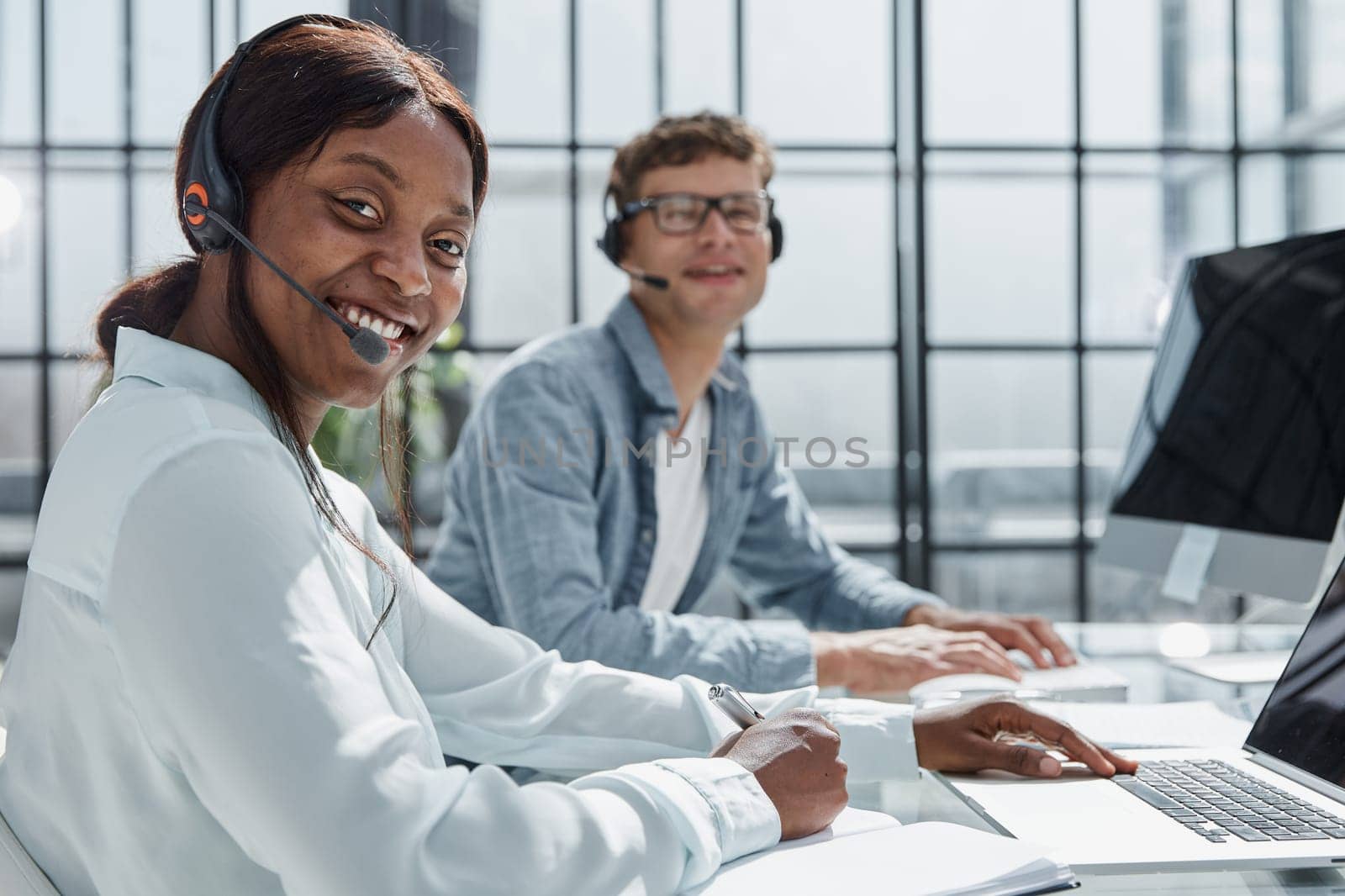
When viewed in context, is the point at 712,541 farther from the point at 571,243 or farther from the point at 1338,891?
the point at 571,243

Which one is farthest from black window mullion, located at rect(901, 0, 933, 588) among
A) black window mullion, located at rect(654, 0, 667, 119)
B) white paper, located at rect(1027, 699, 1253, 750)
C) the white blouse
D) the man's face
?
the white blouse

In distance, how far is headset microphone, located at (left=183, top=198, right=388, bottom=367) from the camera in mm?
711

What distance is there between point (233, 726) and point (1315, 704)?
0.81 m

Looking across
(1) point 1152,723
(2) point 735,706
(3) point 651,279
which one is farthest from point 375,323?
(3) point 651,279

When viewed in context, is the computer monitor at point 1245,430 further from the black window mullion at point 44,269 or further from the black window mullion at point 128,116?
the black window mullion at point 44,269

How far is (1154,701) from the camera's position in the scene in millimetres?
1247

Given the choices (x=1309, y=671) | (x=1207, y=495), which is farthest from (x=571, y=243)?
(x=1309, y=671)

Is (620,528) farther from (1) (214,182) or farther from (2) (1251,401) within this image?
(1) (214,182)

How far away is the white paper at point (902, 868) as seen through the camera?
24.5 inches

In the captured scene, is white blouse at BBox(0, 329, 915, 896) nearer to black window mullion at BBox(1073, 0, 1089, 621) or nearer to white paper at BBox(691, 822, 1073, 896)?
white paper at BBox(691, 822, 1073, 896)

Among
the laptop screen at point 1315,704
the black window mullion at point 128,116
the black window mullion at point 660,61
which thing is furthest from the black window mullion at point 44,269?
the laptop screen at point 1315,704

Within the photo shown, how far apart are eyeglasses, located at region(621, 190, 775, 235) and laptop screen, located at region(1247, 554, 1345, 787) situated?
1120mm

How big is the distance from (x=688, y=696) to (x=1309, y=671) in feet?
1.72

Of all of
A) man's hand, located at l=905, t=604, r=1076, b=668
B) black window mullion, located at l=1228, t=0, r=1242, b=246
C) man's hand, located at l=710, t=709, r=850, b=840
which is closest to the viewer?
man's hand, located at l=710, t=709, r=850, b=840
